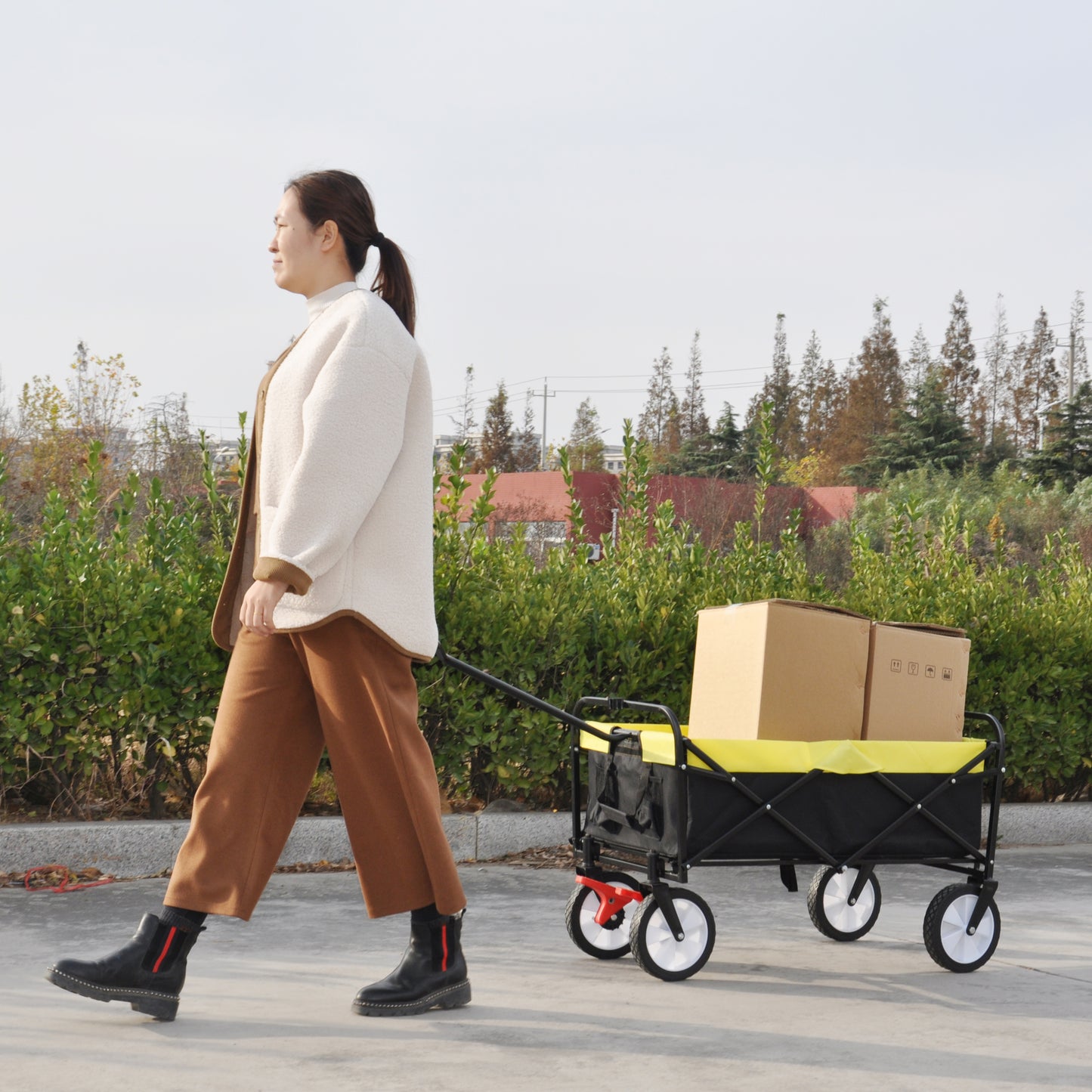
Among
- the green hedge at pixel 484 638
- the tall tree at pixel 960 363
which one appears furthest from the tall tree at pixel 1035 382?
→ the green hedge at pixel 484 638

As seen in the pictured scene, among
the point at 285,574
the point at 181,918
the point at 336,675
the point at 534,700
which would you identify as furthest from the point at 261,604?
the point at 534,700

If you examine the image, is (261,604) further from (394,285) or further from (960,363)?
(960,363)


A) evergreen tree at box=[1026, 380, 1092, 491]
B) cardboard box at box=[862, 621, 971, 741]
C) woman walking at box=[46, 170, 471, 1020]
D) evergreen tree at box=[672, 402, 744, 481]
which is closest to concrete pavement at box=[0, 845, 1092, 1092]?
woman walking at box=[46, 170, 471, 1020]

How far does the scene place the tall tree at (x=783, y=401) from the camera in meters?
77.4

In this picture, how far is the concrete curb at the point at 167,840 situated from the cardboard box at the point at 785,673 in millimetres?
1679

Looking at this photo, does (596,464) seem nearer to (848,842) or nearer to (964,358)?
(964,358)

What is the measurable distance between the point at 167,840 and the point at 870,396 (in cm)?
7131

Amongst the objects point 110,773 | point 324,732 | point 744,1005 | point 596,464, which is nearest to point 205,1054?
point 324,732

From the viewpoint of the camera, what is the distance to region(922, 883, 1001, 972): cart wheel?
13.9 feet

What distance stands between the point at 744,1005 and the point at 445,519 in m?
3.33

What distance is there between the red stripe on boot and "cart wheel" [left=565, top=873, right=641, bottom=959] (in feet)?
4.23

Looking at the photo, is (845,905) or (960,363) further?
(960,363)

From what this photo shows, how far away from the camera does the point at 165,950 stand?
3445 millimetres

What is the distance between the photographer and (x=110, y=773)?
5852 millimetres
